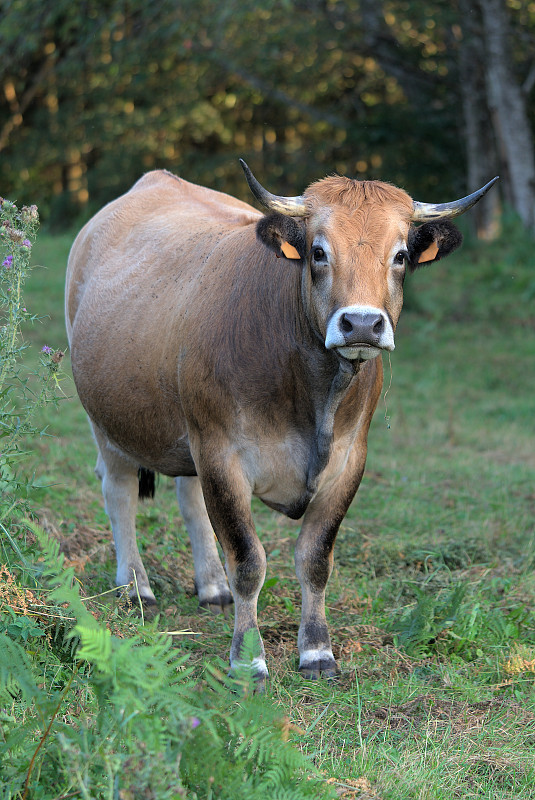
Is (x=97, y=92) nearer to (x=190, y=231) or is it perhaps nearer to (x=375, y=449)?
(x=375, y=449)

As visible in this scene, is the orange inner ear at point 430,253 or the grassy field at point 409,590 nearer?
the grassy field at point 409,590

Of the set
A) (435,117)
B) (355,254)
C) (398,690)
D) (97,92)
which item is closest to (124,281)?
(355,254)

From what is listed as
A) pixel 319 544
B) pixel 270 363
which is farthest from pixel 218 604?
pixel 270 363

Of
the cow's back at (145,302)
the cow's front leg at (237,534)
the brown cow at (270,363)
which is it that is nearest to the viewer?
the brown cow at (270,363)

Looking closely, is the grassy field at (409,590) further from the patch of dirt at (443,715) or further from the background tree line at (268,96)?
the background tree line at (268,96)

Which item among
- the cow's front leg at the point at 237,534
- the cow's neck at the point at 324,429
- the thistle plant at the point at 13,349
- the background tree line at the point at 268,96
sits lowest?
the background tree line at the point at 268,96

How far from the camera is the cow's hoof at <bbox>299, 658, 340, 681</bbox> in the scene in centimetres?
429

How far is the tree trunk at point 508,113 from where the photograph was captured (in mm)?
13391

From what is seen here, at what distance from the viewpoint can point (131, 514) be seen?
552 cm

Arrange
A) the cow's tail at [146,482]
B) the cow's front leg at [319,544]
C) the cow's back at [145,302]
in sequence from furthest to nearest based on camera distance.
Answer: the cow's tail at [146,482] < the cow's back at [145,302] < the cow's front leg at [319,544]

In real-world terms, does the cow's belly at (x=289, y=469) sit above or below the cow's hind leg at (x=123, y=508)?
above

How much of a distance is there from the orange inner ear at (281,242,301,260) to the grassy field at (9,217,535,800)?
2.97 ft

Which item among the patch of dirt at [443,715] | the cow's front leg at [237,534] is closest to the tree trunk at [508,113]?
the cow's front leg at [237,534]

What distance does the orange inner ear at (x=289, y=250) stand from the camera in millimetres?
4219
